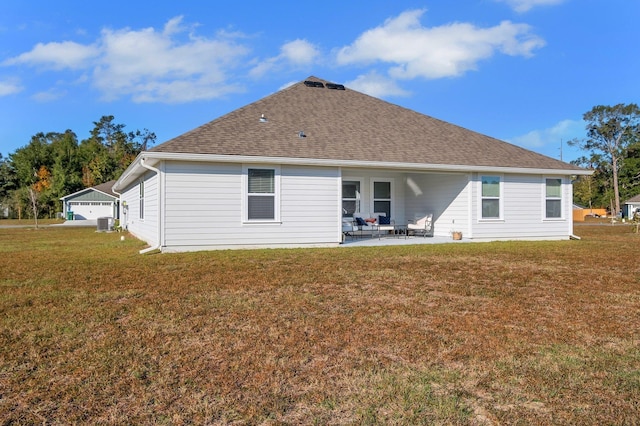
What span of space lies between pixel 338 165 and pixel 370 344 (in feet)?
28.3

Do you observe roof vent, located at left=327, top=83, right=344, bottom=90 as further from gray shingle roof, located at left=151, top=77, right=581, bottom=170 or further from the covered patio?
the covered patio

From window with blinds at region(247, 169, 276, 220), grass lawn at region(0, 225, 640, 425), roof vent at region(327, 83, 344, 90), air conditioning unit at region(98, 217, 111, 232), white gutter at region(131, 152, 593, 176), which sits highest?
roof vent at region(327, 83, 344, 90)

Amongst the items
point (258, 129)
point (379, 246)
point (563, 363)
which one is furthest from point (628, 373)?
point (258, 129)

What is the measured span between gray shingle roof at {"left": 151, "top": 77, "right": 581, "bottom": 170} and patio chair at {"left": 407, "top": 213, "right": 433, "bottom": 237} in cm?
262

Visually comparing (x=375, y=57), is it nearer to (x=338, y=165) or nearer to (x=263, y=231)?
(x=338, y=165)

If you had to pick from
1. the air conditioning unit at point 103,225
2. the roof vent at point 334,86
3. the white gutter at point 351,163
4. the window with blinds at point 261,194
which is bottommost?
the air conditioning unit at point 103,225

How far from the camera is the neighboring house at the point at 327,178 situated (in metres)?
11.1

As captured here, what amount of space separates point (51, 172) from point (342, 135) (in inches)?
2060

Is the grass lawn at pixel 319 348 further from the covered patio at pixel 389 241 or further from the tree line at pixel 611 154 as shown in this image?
the tree line at pixel 611 154

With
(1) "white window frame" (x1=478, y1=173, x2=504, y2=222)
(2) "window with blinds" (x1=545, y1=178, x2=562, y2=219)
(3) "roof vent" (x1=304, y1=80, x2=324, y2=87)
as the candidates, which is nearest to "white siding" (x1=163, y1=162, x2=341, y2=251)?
(1) "white window frame" (x1=478, y1=173, x2=504, y2=222)

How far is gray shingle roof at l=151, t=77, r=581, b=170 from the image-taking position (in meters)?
11.6

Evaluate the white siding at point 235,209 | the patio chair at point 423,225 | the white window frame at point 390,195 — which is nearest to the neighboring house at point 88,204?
the white window frame at point 390,195

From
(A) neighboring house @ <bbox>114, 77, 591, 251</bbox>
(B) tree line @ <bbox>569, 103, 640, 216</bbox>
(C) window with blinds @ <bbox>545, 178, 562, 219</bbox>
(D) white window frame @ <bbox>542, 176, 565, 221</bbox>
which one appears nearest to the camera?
(A) neighboring house @ <bbox>114, 77, 591, 251</bbox>

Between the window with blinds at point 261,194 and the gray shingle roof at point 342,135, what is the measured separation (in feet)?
1.98
